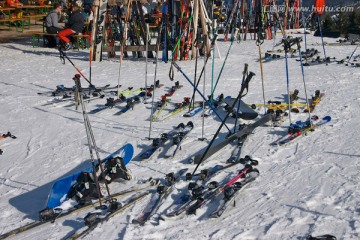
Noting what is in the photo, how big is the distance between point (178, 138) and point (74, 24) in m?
9.56

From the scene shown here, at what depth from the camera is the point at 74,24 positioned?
50.7 feet

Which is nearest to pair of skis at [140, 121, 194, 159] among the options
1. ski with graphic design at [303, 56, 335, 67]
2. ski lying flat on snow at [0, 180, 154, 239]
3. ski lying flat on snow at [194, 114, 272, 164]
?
ski lying flat on snow at [194, 114, 272, 164]

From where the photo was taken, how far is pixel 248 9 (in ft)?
60.6

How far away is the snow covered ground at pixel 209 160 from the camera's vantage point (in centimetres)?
463

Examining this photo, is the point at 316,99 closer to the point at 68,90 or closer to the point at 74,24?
the point at 68,90

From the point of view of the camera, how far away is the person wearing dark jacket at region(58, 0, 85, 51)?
1510cm

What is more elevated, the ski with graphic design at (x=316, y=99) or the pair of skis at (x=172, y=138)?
the ski with graphic design at (x=316, y=99)

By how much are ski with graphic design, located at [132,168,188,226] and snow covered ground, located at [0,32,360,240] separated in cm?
7

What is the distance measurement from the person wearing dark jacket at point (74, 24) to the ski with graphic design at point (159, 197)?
33.9 ft

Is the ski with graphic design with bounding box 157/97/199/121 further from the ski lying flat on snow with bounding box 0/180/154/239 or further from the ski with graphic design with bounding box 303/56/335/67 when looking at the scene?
the ski with graphic design with bounding box 303/56/335/67

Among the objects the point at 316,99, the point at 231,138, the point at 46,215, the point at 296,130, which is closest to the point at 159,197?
the point at 46,215

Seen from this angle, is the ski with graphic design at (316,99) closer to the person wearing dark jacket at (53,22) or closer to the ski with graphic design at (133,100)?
the ski with graphic design at (133,100)

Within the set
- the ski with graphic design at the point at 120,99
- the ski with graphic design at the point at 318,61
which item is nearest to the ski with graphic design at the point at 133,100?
the ski with graphic design at the point at 120,99

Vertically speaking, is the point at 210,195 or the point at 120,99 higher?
the point at 120,99
